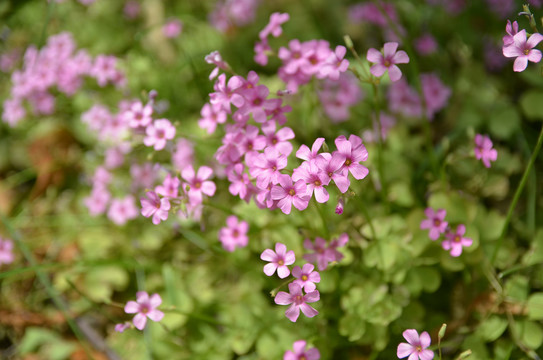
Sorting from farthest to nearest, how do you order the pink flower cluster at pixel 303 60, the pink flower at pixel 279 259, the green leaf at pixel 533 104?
the green leaf at pixel 533 104, the pink flower cluster at pixel 303 60, the pink flower at pixel 279 259

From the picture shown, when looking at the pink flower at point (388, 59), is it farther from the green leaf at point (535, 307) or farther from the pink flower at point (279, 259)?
the green leaf at point (535, 307)

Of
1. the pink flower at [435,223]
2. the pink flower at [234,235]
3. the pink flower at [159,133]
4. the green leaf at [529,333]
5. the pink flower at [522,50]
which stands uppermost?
the pink flower at [522,50]

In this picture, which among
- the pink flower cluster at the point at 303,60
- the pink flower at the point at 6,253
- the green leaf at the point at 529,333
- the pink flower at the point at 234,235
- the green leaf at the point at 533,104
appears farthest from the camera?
the pink flower at the point at 6,253

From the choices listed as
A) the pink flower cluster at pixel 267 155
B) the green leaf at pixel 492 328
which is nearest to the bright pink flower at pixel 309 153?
the pink flower cluster at pixel 267 155

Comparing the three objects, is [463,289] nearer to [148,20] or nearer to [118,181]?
[118,181]

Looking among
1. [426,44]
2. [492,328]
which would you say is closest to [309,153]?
[492,328]

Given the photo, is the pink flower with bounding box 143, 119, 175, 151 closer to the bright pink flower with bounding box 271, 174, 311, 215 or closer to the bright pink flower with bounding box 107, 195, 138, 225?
the bright pink flower with bounding box 271, 174, 311, 215

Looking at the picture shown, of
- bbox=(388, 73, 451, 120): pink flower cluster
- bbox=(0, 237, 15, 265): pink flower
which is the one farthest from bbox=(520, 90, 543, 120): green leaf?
bbox=(0, 237, 15, 265): pink flower
